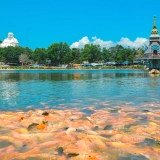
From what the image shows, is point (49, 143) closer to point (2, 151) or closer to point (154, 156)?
point (2, 151)

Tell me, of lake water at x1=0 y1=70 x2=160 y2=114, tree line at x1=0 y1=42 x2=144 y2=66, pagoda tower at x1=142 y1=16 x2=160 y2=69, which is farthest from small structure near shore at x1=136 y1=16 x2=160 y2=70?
lake water at x1=0 y1=70 x2=160 y2=114

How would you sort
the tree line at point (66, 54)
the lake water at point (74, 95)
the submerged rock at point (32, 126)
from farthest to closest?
the tree line at point (66, 54) < the lake water at point (74, 95) < the submerged rock at point (32, 126)

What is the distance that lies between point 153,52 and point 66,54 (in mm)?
76334

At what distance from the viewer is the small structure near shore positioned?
10102 centimetres

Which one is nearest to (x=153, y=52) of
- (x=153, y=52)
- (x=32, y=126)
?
(x=153, y=52)

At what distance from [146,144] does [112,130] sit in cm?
164

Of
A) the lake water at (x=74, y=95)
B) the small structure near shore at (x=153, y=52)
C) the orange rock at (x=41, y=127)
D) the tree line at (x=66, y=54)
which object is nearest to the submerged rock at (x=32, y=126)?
the orange rock at (x=41, y=127)

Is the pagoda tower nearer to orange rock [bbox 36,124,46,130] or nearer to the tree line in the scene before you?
the tree line

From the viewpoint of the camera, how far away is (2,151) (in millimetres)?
7047

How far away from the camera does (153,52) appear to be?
111 m

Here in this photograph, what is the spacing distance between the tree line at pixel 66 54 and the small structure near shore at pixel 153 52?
4309 centimetres

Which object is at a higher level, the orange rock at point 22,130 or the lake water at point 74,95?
the orange rock at point 22,130

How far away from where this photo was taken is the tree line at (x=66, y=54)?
168050mm

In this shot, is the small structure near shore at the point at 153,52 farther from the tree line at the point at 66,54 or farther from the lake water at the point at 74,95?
the lake water at the point at 74,95
